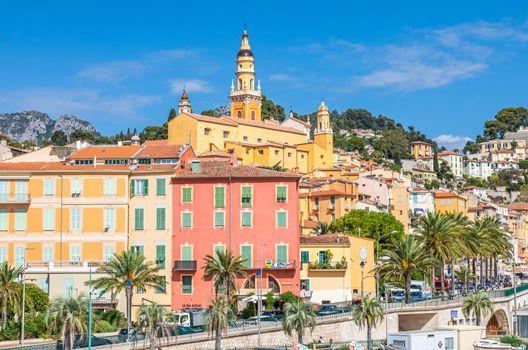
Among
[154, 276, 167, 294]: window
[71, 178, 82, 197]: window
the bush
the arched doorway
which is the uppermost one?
[71, 178, 82, 197]: window

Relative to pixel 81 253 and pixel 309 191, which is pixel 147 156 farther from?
pixel 309 191

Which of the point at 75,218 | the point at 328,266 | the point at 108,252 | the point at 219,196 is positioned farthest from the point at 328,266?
the point at 75,218

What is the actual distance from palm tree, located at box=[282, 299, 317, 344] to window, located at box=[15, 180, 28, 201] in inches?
929

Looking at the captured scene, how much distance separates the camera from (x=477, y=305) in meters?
66.9

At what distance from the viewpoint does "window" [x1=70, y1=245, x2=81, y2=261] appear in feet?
211

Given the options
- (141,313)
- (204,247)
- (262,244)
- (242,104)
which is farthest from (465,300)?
(242,104)

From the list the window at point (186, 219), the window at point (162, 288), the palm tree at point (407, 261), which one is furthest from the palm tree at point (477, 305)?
the window at point (162, 288)

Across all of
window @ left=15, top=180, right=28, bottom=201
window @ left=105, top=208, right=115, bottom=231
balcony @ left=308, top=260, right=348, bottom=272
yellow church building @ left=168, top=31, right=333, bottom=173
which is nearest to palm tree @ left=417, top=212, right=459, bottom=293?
balcony @ left=308, top=260, right=348, bottom=272

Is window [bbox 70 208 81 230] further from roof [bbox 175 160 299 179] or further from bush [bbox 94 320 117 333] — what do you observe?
bush [bbox 94 320 117 333]

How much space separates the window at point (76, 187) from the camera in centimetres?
6525

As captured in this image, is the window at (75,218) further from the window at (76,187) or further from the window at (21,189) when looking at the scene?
the window at (21,189)

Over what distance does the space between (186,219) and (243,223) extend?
4.23 metres

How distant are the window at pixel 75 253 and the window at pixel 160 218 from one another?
593 cm

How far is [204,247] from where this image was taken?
213 feet
